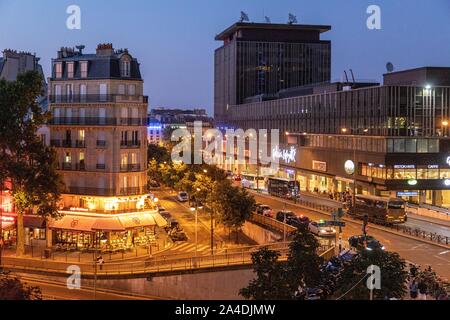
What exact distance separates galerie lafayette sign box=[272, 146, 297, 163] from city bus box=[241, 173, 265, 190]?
24.1ft

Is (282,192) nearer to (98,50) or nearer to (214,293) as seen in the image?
(98,50)

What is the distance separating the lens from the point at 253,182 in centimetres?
8631

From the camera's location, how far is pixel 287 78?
5689 inches

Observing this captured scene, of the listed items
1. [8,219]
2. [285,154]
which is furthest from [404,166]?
[8,219]

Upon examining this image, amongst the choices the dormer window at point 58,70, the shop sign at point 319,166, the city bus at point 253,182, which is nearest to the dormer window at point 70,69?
the dormer window at point 58,70

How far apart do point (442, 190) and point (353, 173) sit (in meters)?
9.62

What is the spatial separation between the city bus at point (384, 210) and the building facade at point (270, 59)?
82.9 meters

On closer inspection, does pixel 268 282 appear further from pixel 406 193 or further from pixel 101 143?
pixel 406 193

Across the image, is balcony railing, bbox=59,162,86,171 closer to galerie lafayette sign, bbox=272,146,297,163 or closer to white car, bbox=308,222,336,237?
white car, bbox=308,222,336,237

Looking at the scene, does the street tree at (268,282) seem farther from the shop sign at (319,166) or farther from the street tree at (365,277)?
the shop sign at (319,166)

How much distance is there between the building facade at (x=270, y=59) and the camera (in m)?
139

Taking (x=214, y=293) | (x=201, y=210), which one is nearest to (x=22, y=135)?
(x=214, y=293)

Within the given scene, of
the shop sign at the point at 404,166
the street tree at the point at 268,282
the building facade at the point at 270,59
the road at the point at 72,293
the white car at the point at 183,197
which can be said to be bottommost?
the road at the point at 72,293

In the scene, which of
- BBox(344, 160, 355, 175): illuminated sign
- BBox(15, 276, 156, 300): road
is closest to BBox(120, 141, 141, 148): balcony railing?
BBox(15, 276, 156, 300): road
